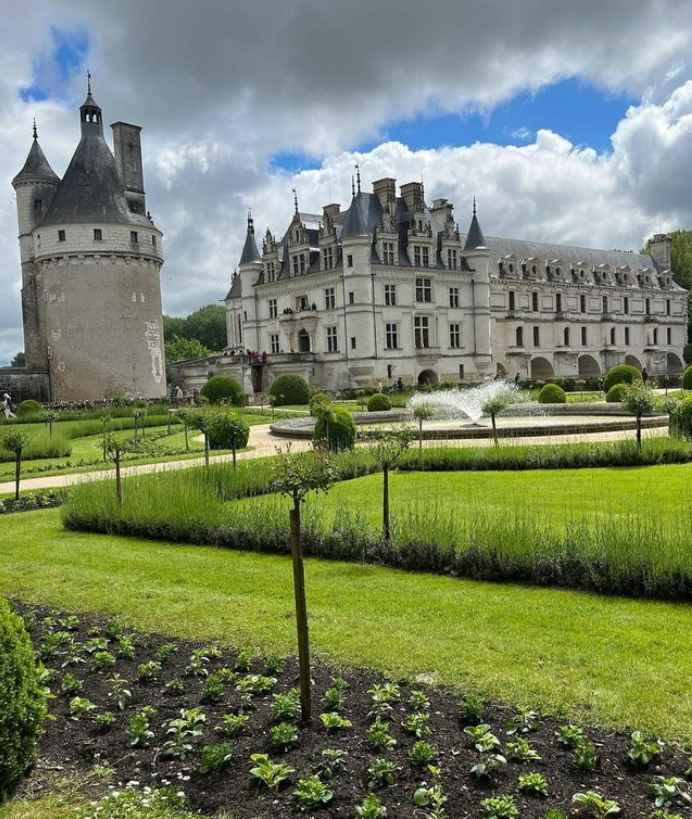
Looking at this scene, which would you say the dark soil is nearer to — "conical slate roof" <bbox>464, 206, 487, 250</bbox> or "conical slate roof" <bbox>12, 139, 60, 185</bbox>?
"conical slate roof" <bbox>12, 139, 60, 185</bbox>

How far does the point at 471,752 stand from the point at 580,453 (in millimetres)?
12018

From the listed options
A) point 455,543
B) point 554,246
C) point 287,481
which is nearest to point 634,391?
point 455,543

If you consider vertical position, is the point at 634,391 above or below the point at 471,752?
above

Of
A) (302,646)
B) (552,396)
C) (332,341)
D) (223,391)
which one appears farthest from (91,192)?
(302,646)

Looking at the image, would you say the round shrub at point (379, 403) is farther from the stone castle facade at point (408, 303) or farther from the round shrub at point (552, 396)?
the stone castle facade at point (408, 303)

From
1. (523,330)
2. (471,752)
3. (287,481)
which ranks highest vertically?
(523,330)

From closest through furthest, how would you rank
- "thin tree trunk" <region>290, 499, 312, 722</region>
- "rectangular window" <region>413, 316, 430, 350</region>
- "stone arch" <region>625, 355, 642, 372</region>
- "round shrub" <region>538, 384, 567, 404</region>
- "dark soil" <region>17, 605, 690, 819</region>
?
"dark soil" <region>17, 605, 690, 819</region> < "thin tree trunk" <region>290, 499, 312, 722</region> < "round shrub" <region>538, 384, 567, 404</region> < "rectangular window" <region>413, 316, 430, 350</region> < "stone arch" <region>625, 355, 642, 372</region>

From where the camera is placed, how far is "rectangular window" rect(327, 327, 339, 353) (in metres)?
50.7

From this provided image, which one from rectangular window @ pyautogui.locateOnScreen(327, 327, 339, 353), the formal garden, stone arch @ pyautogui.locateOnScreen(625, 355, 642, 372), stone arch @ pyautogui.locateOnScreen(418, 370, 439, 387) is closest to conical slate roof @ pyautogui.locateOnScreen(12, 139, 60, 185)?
rectangular window @ pyautogui.locateOnScreen(327, 327, 339, 353)

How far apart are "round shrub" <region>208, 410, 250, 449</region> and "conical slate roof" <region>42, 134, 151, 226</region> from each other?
26.1m

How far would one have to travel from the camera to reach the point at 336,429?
60.3ft

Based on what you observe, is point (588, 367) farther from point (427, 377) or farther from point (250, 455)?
point (250, 455)

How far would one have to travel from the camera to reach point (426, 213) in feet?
170

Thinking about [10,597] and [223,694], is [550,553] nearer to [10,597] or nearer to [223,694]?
[223,694]
